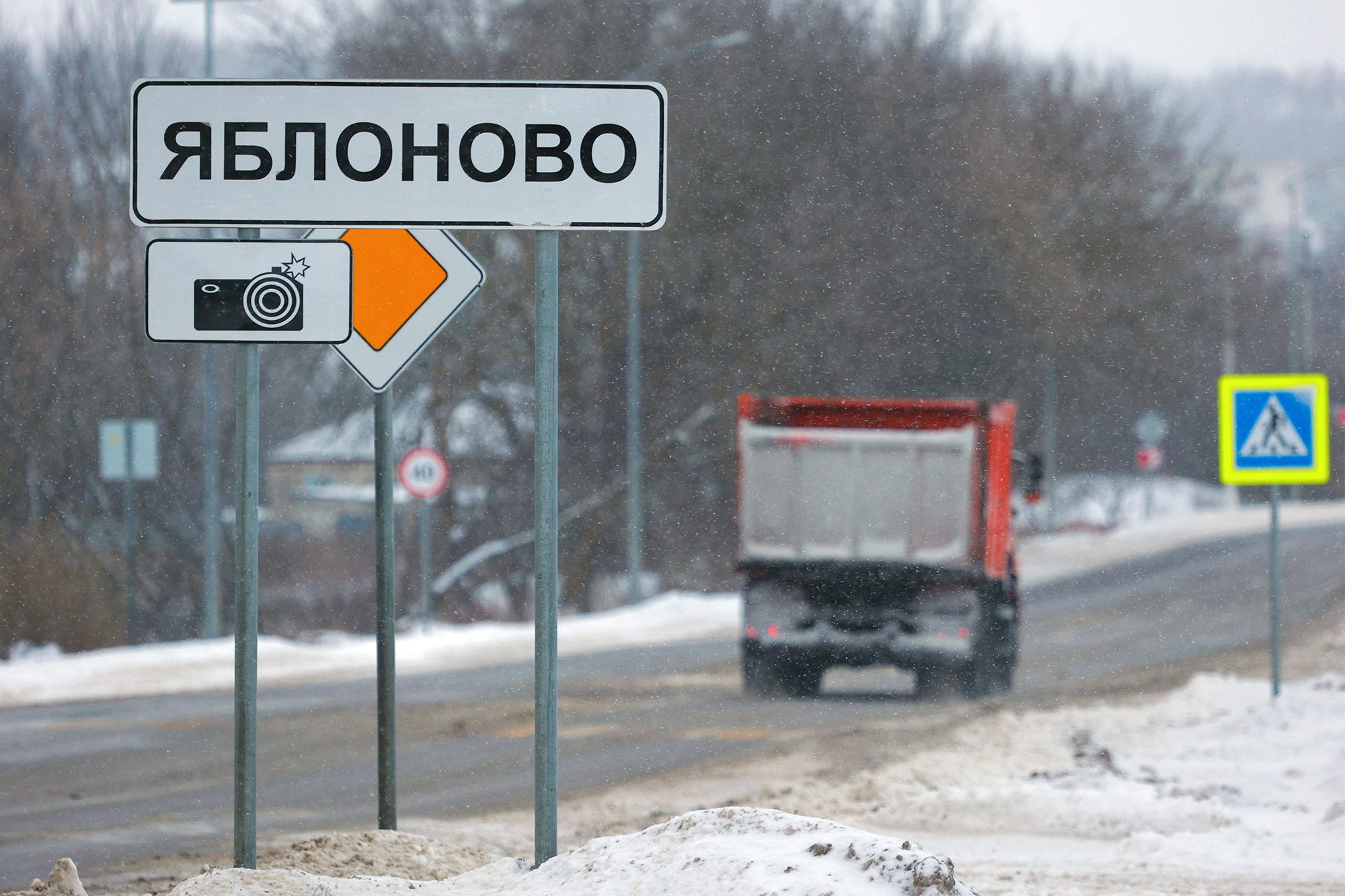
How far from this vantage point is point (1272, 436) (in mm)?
12547

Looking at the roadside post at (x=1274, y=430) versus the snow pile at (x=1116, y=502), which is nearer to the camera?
the roadside post at (x=1274, y=430)

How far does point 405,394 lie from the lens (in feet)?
101

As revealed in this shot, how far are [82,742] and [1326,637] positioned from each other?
14671mm

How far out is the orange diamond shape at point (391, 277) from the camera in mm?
7016

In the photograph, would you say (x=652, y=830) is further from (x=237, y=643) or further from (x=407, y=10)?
(x=407, y=10)

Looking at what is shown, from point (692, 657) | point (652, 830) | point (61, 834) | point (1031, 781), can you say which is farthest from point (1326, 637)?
point (652, 830)

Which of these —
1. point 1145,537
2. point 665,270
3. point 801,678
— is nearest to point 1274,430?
point 801,678

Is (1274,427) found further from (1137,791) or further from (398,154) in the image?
(398,154)

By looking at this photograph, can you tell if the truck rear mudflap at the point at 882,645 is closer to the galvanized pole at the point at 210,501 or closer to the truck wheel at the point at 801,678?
the truck wheel at the point at 801,678

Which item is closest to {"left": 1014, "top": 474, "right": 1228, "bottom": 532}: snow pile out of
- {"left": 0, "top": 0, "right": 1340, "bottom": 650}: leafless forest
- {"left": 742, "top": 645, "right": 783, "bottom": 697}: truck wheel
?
{"left": 0, "top": 0, "right": 1340, "bottom": 650}: leafless forest

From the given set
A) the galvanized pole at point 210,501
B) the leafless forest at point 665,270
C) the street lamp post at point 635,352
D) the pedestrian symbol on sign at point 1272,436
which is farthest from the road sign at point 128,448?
the pedestrian symbol on sign at point 1272,436

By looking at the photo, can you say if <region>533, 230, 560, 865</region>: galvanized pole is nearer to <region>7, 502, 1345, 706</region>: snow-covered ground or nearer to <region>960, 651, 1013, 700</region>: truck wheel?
<region>960, 651, 1013, 700</region>: truck wheel

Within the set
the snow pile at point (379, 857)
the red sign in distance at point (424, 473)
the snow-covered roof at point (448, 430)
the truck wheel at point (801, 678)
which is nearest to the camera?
the snow pile at point (379, 857)

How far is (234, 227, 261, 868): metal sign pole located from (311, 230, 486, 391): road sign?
1778 millimetres
